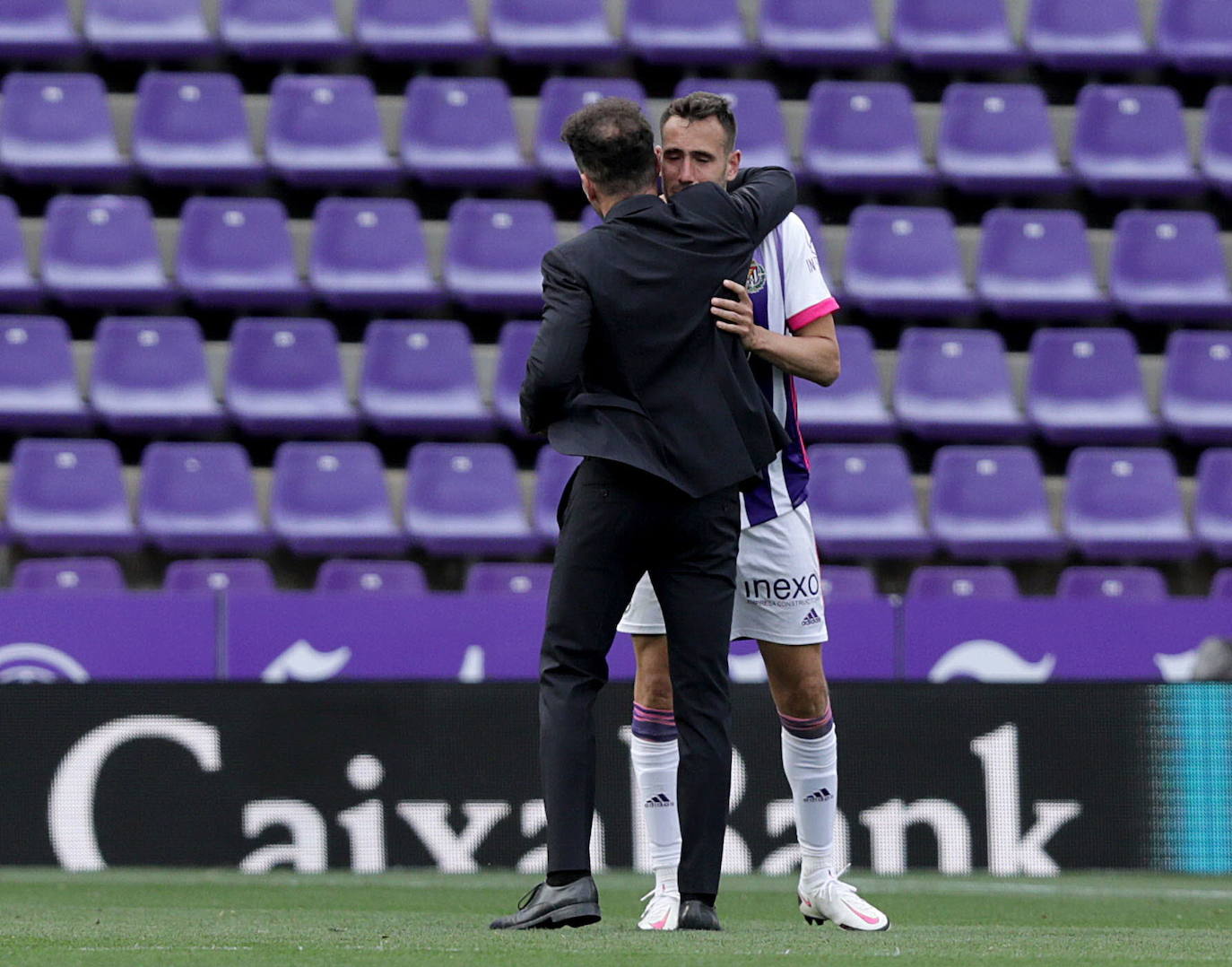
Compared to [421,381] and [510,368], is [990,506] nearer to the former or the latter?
[510,368]

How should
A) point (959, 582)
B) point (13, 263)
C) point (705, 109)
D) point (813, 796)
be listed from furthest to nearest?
point (13, 263), point (959, 582), point (813, 796), point (705, 109)

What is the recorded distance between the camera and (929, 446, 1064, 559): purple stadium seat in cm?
938

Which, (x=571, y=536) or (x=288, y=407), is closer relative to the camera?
(x=571, y=536)

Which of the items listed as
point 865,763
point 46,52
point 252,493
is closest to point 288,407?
point 252,493

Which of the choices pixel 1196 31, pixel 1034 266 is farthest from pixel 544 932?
pixel 1196 31

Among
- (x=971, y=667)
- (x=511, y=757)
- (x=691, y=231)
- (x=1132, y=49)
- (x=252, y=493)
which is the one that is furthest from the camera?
(x=1132, y=49)

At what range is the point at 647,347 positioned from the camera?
12.7ft

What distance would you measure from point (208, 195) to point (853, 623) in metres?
4.71

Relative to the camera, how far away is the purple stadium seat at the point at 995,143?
10.5 metres

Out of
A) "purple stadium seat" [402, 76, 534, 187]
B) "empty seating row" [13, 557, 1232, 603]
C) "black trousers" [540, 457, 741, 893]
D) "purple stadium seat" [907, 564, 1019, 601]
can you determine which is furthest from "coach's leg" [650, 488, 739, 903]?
"purple stadium seat" [402, 76, 534, 187]

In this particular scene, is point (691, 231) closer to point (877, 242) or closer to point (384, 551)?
point (384, 551)

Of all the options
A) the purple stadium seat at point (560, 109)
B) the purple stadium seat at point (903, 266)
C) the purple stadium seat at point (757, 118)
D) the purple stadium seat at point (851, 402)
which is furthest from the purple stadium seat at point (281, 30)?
the purple stadium seat at point (851, 402)

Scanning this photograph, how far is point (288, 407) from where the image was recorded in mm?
9500

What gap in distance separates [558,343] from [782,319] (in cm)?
68
